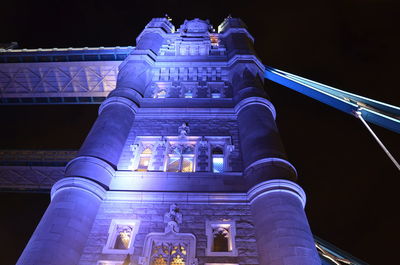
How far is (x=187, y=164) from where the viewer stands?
45.6 feet

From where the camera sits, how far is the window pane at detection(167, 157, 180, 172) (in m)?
13.6

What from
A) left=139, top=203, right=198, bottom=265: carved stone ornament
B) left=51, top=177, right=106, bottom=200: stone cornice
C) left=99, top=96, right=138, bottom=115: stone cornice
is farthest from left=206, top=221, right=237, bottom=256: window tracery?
left=99, top=96, right=138, bottom=115: stone cornice

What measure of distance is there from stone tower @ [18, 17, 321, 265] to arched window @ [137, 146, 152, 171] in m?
0.05

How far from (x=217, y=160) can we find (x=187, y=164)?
45.1 inches

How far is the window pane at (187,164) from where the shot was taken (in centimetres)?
1366

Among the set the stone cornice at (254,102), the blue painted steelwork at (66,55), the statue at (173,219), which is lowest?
the statue at (173,219)

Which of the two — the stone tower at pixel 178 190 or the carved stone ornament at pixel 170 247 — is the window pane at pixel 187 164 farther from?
the carved stone ornament at pixel 170 247

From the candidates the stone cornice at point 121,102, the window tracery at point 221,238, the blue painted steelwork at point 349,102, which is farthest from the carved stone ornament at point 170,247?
the blue painted steelwork at point 349,102

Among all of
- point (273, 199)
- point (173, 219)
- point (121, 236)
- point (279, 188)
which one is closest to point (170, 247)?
point (173, 219)

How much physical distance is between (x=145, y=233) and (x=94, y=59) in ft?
64.4

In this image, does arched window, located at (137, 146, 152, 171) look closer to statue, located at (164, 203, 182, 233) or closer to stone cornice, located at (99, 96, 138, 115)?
stone cornice, located at (99, 96, 138, 115)

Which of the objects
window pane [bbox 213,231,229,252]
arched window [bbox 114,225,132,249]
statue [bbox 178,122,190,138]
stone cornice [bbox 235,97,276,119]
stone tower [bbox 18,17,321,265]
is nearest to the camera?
stone tower [bbox 18,17,321,265]

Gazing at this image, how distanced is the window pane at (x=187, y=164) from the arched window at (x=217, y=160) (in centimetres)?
85

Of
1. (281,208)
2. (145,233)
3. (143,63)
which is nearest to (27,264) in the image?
(145,233)
